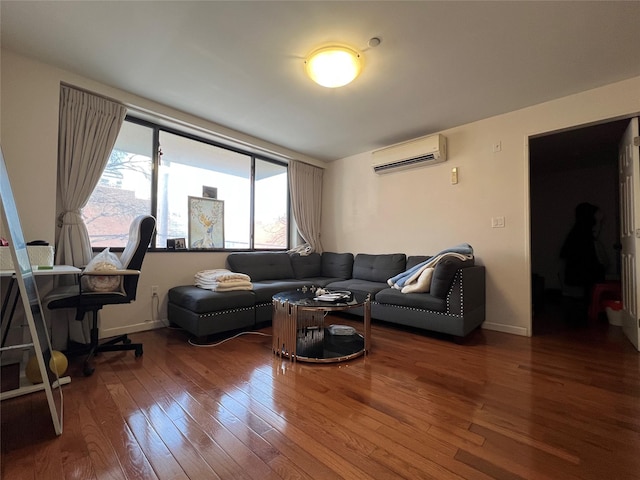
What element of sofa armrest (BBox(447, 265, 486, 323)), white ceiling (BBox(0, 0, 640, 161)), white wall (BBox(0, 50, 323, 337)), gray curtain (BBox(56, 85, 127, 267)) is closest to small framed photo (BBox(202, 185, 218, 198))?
white ceiling (BBox(0, 0, 640, 161))

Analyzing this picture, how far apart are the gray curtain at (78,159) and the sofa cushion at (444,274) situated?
3.24m

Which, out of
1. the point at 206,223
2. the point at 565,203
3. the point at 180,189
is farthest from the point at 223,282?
the point at 565,203

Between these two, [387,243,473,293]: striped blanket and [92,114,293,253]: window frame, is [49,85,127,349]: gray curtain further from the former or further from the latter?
[387,243,473,293]: striped blanket

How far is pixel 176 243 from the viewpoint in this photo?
322cm

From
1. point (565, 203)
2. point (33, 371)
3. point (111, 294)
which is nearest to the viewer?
point (33, 371)

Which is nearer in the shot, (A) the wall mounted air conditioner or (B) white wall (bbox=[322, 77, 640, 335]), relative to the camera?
(B) white wall (bbox=[322, 77, 640, 335])

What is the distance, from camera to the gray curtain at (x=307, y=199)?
4469 mm

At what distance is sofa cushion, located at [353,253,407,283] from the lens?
366 centimetres

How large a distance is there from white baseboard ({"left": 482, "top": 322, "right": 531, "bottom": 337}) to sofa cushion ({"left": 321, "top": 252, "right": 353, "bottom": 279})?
1868 mm

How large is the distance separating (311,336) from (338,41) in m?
2.47

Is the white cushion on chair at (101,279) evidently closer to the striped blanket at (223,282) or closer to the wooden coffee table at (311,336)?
the striped blanket at (223,282)

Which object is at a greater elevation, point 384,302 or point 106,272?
point 106,272

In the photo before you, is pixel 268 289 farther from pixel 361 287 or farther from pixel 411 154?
pixel 411 154

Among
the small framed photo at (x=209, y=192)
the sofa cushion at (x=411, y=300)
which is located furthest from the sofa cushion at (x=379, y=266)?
the small framed photo at (x=209, y=192)
